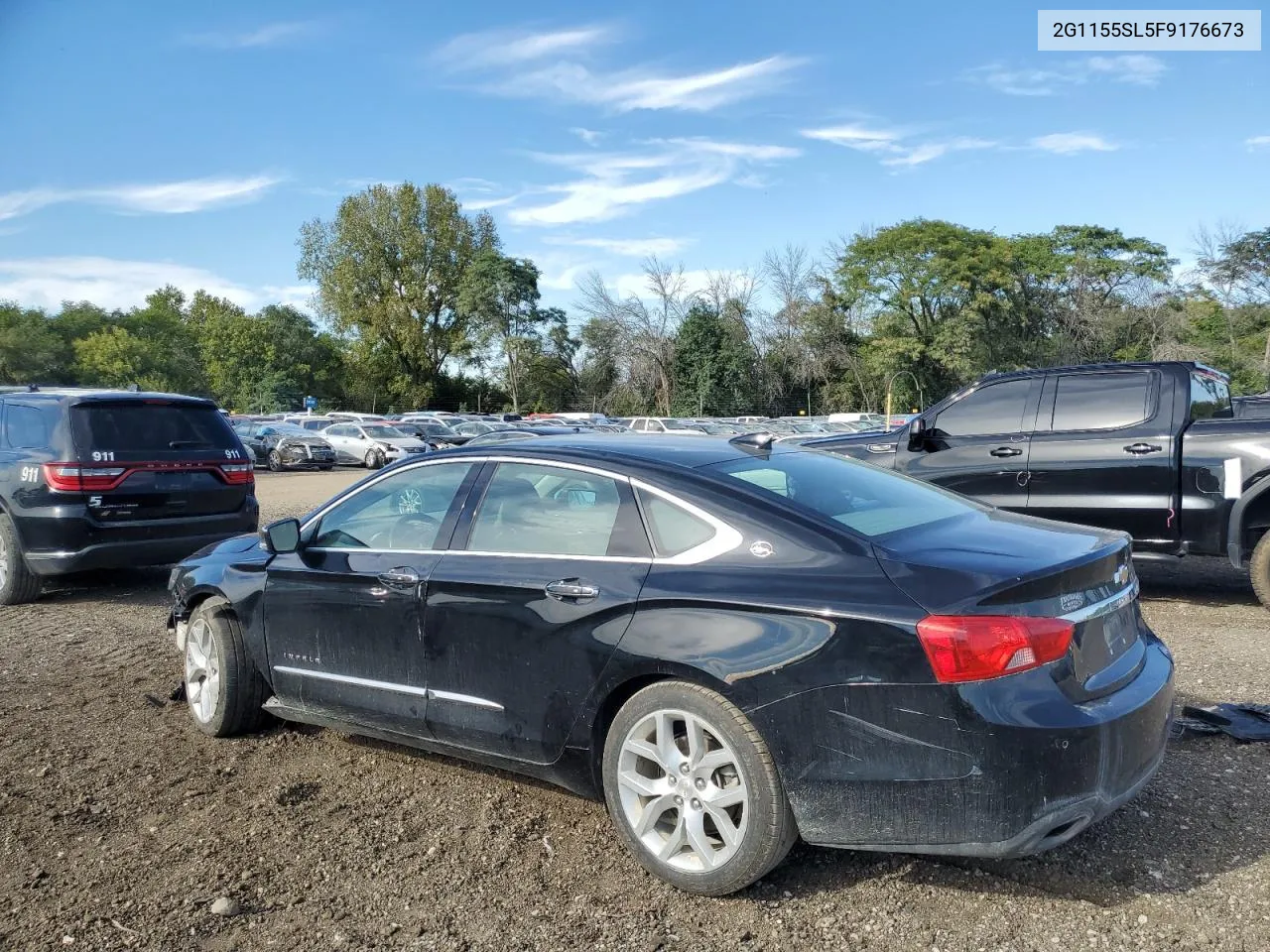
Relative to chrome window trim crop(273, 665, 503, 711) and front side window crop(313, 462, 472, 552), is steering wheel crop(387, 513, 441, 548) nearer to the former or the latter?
front side window crop(313, 462, 472, 552)

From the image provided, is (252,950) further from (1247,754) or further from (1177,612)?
(1177,612)

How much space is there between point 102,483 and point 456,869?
234 inches

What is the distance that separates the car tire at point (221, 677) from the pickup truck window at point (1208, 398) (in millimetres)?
7051

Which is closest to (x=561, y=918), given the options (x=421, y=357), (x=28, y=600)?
(x=28, y=600)

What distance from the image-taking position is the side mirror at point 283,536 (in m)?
4.45

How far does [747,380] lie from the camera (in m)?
58.2

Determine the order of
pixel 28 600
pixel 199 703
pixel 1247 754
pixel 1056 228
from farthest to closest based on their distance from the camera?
pixel 1056 228 < pixel 28 600 < pixel 199 703 < pixel 1247 754

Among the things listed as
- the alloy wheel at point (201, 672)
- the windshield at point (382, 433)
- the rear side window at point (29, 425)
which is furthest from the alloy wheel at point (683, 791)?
the windshield at point (382, 433)

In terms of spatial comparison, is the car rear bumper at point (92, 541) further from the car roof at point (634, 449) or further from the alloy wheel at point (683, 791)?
the alloy wheel at point (683, 791)

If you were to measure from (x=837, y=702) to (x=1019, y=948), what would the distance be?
2.89ft

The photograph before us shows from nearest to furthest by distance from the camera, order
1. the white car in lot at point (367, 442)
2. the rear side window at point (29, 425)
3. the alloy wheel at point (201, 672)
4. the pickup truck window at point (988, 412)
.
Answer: the alloy wheel at point (201, 672) < the rear side window at point (29, 425) < the pickup truck window at point (988, 412) < the white car in lot at point (367, 442)

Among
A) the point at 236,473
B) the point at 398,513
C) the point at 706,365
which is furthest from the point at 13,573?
the point at 706,365

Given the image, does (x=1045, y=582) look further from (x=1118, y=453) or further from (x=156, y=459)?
(x=156, y=459)

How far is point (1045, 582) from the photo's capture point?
297cm
